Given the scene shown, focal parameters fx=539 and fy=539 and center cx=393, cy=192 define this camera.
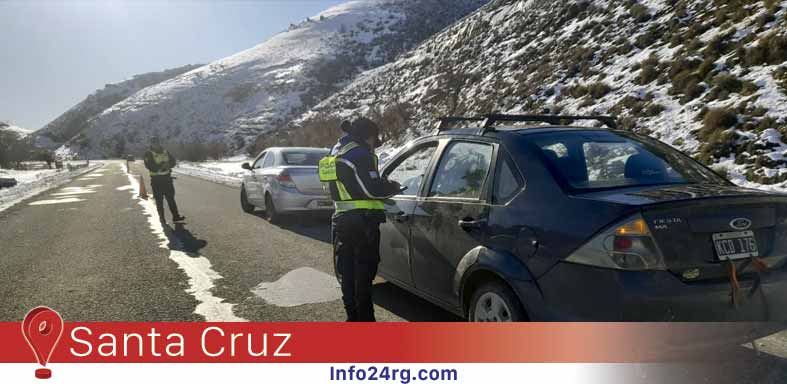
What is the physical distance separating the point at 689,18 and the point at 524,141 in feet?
66.8

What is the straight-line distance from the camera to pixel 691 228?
9.04 ft

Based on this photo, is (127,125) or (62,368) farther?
(127,125)

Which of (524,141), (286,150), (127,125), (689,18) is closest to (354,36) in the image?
(127,125)

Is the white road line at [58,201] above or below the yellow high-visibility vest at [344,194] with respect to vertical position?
below

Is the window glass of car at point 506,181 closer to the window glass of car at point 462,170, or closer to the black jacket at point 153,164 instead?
the window glass of car at point 462,170

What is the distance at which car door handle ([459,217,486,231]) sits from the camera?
3460mm

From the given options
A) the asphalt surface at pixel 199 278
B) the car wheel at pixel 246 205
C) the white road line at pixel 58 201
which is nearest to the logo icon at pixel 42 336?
the asphalt surface at pixel 199 278

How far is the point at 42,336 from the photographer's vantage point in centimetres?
353

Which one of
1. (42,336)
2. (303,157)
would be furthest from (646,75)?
(42,336)

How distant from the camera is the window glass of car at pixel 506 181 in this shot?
11.0 feet

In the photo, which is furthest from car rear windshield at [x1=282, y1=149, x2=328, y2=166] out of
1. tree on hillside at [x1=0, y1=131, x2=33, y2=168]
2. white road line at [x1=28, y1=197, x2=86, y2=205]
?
tree on hillside at [x1=0, y1=131, x2=33, y2=168]

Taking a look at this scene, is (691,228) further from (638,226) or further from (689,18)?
(689,18)

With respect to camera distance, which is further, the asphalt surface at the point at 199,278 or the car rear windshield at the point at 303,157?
the car rear windshield at the point at 303,157

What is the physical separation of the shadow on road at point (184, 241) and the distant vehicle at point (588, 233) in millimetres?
4971
